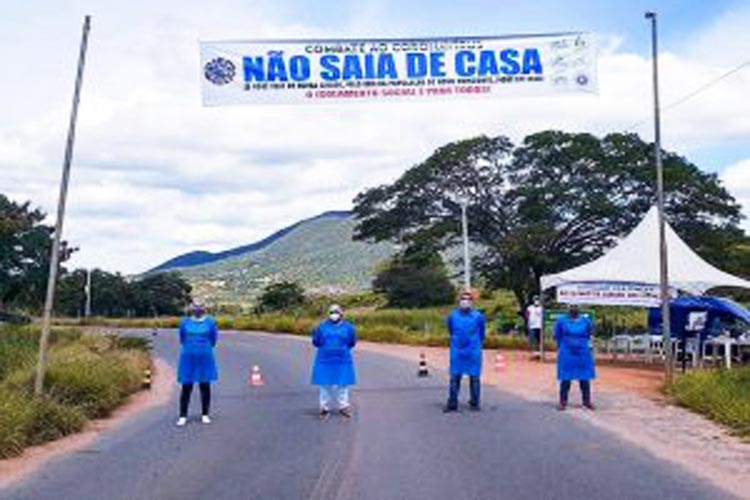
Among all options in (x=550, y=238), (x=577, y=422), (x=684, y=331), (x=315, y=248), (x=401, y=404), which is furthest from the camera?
(x=315, y=248)

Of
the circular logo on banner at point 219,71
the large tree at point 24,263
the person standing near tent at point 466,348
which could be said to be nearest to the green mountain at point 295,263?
the large tree at point 24,263

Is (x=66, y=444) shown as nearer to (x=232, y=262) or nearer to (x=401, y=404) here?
(x=401, y=404)

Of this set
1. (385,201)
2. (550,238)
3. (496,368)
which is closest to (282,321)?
(385,201)

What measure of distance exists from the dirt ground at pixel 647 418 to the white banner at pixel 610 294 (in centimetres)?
150

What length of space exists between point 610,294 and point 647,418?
1089 cm

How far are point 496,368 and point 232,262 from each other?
123 meters

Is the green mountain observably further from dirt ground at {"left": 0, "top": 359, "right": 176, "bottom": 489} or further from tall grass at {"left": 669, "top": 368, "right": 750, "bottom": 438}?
tall grass at {"left": 669, "top": 368, "right": 750, "bottom": 438}

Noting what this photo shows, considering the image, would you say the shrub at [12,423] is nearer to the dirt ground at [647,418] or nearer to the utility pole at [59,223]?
the utility pole at [59,223]

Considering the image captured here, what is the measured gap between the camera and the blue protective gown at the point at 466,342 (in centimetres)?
1536

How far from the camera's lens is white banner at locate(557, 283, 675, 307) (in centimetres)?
2498

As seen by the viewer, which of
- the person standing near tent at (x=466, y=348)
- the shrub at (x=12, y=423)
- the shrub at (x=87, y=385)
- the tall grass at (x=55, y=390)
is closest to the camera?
the shrub at (x=12, y=423)

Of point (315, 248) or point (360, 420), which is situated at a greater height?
point (315, 248)

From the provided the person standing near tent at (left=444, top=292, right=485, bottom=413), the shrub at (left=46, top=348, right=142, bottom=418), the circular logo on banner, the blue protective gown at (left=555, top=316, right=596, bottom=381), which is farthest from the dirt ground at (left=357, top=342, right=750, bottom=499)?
the circular logo on banner

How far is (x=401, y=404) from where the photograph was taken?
1652 cm
